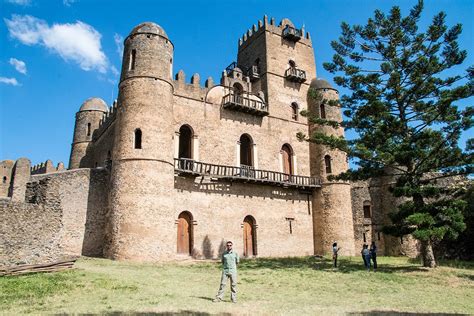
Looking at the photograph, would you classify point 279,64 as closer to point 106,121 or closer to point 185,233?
point 106,121

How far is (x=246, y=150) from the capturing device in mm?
25625

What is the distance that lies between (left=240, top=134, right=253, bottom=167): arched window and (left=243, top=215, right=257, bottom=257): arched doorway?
3.45m

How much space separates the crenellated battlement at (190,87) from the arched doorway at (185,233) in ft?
22.4

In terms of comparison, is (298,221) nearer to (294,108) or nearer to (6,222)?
(294,108)

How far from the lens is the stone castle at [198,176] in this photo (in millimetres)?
18391

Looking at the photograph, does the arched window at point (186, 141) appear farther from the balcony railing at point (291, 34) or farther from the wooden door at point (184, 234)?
the balcony railing at point (291, 34)

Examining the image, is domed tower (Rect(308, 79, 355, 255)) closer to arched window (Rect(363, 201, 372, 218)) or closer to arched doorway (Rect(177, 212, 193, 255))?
arched window (Rect(363, 201, 372, 218))

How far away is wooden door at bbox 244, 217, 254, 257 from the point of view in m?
23.1

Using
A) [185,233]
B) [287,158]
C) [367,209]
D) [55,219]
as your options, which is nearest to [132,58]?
[185,233]

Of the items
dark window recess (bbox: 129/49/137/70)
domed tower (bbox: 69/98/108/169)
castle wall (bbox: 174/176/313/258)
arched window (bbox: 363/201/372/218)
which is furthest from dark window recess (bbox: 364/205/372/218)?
domed tower (bbox: 69/98/108/169)

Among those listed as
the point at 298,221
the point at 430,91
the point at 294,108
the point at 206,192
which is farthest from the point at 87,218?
the point at 430,91

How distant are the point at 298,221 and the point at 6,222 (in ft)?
55.0

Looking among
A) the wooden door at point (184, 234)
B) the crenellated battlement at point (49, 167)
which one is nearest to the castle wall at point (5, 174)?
the crenellated battlement at point (49, 167)

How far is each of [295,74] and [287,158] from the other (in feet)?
19.4
